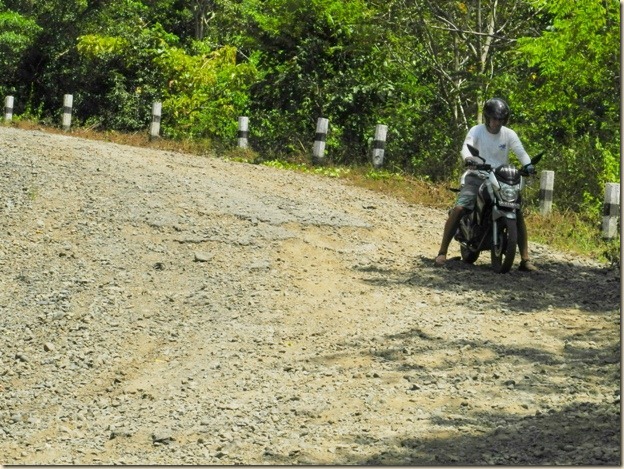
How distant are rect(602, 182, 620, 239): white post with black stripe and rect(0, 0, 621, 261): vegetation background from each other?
0.93ft

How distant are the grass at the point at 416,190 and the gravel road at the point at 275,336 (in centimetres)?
129

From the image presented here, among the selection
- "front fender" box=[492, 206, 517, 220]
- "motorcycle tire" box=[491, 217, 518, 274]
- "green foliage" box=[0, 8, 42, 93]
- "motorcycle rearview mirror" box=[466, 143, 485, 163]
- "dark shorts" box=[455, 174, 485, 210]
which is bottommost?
"motorcycle tire" box=[491, 217, 518, 274]

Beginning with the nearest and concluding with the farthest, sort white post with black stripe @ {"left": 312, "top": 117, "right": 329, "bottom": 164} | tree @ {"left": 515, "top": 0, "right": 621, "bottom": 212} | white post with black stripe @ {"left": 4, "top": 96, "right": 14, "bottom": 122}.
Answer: tree @ {"left": 515, "top": 0, "right": 621, "bottom": 212} < white post with black stripe @ {"left": 312, "top": 117, "right": 329, "bottom": 164} < white post with black stripe @ {"left": 4, "top": 96, "right": 14, "bottom": 122}

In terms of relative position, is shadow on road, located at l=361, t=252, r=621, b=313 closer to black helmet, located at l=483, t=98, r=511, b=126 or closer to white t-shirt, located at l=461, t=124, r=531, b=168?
white t-shirt, located at l=461, t=124, r=531, b=168

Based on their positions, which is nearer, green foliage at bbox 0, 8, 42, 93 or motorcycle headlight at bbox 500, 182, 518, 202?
motorcycle headlight at bbox 500, 182, 518, 202

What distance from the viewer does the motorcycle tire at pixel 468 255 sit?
12.5 metres

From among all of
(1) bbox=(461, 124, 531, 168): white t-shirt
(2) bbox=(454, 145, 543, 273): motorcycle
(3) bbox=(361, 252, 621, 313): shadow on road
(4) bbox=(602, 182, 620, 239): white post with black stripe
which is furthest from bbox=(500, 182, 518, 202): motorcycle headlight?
(4) bbox=(602, 182, 620, 239): white post with black stripe

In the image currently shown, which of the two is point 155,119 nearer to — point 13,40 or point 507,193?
point 13,40

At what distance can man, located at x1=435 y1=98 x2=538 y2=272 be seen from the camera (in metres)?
11.9

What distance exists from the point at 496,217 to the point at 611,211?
4144 mm

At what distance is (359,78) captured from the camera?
78.3 ft

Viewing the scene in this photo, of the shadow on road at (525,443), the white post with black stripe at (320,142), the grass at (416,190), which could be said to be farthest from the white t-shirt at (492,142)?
the white post with black stripe at (320,142)

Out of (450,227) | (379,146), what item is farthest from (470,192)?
(379,146)

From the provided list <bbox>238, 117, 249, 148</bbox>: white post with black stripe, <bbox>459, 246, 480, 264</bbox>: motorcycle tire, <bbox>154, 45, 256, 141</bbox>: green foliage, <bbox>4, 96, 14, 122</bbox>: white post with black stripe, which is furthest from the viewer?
<bbox>4, 96, 14, 122</bbox>: white post with black stripe
